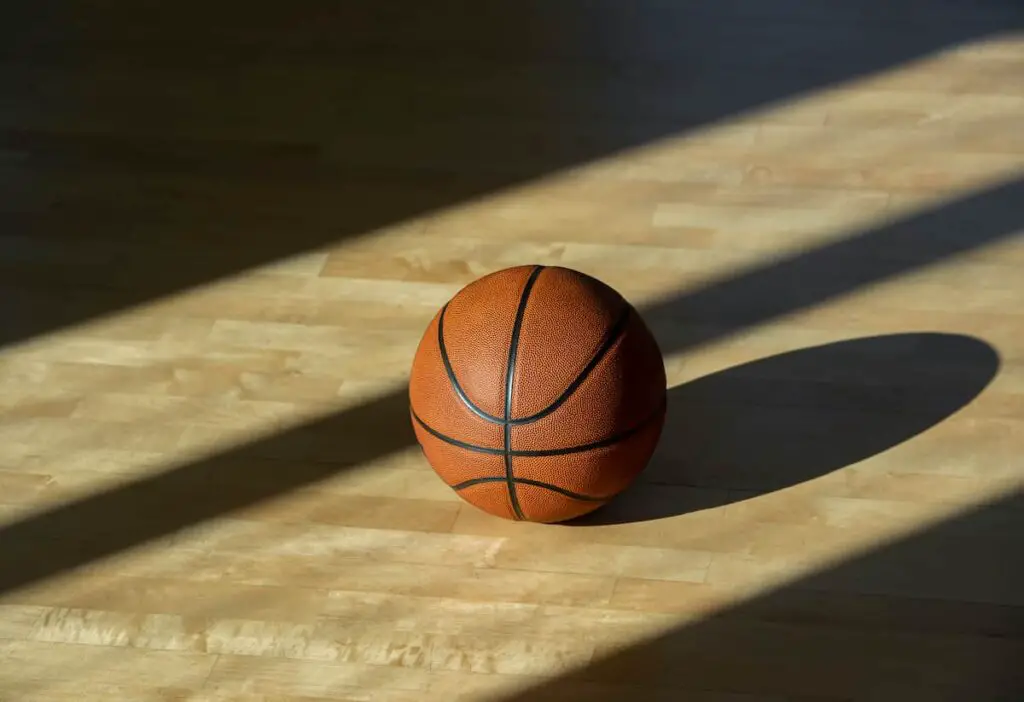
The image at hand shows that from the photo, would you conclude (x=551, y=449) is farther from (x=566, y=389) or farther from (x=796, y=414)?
(x=796, y=414)

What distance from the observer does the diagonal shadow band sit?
327 cm

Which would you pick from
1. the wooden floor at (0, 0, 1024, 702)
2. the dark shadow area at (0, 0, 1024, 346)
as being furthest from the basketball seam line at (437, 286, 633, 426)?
the dark shadow area at (0, 0, 1024, 346)

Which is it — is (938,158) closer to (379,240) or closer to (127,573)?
(379,240)

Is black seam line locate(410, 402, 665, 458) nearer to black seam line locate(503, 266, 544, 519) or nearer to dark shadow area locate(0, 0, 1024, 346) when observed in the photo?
black seam line locate(503, 266, 544, 519)

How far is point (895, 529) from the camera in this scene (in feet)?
10.3

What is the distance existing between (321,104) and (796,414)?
208 cm

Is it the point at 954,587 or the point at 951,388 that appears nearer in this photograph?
the point at 954,587

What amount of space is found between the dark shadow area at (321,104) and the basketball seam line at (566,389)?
86cm

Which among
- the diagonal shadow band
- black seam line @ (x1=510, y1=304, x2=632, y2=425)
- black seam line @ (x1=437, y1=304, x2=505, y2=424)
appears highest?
black seam line @ (x1=510, y1=304, x2=632, y2=425)

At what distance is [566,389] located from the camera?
9.50ft

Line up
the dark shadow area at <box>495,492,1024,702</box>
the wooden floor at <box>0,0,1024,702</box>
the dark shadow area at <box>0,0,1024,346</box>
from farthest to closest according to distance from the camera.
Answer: the dark shadow area at <box>0,0,1024,346</box> < the wooden floor at <box>0,0,1024,702</box> < the dark shadow area at <box>495,492,1024,702</box>

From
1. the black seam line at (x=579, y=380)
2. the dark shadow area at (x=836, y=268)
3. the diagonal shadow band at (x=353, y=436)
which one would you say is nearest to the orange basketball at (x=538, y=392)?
the black seam line at (x=579, y=380)

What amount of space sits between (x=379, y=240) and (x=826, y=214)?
1256 mm

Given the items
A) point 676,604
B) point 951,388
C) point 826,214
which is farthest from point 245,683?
point 826,214
